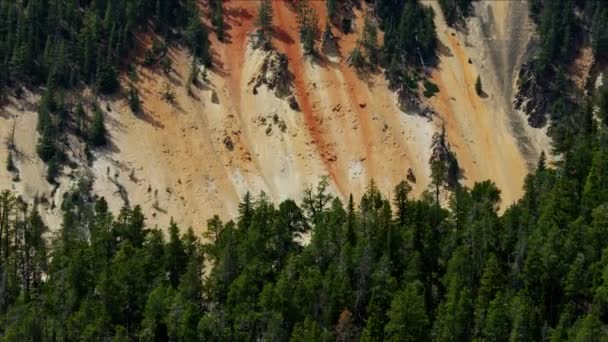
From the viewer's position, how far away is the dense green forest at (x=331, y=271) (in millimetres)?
135625

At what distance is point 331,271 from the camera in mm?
144250

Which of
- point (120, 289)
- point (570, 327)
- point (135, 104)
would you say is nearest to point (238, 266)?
point (120, 289)

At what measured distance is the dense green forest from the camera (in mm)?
135625

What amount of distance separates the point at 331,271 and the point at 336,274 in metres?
1.01

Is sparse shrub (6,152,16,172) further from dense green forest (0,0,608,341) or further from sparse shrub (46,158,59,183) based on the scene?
dense green forest (0,0,608,341)

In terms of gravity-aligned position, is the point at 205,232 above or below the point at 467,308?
above

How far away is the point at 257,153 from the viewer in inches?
7564

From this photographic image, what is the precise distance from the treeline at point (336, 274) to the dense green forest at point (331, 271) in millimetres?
197

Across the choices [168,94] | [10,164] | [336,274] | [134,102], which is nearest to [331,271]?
[336,274]

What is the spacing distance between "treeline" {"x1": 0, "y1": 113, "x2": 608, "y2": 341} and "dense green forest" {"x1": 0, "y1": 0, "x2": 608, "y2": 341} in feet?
0.65

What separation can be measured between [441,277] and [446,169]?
141ft

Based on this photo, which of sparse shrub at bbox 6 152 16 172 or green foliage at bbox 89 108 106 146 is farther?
green foliage at bbox 89 108 106 146

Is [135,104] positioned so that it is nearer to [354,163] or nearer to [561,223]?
[354,163]

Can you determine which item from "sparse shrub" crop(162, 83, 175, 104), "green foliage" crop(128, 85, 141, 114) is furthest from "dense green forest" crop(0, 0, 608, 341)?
"sparse shrub" crop(162, 83, 175, 104)
